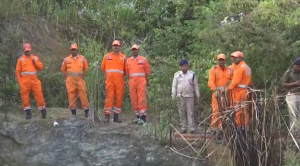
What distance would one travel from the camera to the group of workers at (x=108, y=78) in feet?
34.8

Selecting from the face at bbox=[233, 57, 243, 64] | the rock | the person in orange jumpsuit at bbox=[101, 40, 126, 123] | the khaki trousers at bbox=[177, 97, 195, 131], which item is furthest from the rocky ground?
the face at bbox=[233, 57, 243, 64]

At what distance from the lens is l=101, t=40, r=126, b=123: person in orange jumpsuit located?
10.6 m

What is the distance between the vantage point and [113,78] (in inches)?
418

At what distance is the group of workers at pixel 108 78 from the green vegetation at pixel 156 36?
0.22m

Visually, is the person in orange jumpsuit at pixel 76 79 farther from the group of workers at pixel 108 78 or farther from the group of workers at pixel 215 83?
the group of workers at pixel 215 83

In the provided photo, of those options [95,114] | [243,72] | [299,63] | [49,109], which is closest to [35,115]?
[49,109]

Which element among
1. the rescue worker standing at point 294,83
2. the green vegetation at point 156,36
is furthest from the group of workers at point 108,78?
the rescue worker standing at point 294,83

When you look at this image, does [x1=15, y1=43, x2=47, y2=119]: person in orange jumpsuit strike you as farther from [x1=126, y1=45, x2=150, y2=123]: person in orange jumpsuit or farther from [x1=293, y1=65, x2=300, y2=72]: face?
[x1=293, y1=65, x2=300, y2=72]: face

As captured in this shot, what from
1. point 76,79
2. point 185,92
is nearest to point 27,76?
point 76,79

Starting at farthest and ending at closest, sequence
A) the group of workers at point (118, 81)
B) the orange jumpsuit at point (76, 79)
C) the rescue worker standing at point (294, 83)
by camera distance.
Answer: the orange jumpsuit at point (76, 79) → the group of workers at point (118, 81) → the rescue worker standing at point (294, 83)

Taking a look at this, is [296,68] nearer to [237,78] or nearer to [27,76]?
[237,78]

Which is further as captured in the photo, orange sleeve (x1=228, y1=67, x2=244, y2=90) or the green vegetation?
the green vegetation

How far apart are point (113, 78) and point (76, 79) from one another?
0.70 m

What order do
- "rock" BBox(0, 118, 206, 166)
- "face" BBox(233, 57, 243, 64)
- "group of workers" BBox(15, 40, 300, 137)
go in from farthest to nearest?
"group of workers" BBox(15, 40, 300, 137) → "face" BBox(233, 57, 243, 64) → "rock" BBox(0, 118, 206, 166)
